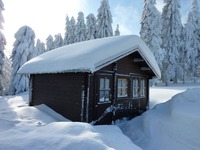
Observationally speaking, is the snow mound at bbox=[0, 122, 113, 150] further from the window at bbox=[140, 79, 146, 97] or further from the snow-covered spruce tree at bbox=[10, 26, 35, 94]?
the snow-covered spruce tree at bbox=[10, 26, 35, 94]

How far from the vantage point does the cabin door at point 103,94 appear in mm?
10398

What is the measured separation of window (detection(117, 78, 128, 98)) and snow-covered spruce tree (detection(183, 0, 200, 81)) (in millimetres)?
26218

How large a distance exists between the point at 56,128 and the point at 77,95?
4.72 metres

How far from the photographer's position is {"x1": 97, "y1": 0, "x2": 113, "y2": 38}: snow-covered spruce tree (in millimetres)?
35188

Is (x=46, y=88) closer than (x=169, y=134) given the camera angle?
No

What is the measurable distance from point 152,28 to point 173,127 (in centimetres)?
2503

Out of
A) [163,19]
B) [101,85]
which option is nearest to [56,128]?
[101,85]

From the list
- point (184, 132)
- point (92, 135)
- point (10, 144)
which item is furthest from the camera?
point (184, 132)

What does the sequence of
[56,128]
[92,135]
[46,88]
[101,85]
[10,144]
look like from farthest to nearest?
1. [46,88]
2. [101,85]
3. [56,128]
4. [92,135]
5. [10,144]

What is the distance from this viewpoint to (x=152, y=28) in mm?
31469

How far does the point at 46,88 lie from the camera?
12.2 metres

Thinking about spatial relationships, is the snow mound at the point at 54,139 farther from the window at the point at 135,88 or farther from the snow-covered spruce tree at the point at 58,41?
the snow-covered spruce tree at the point at 58,41

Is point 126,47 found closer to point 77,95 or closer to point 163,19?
point 77,95

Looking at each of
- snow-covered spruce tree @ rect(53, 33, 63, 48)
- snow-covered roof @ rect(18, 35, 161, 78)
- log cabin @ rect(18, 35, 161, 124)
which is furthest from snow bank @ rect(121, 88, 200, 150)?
snow-covered spruce tree @ rect(53, 33, 63, 48)
